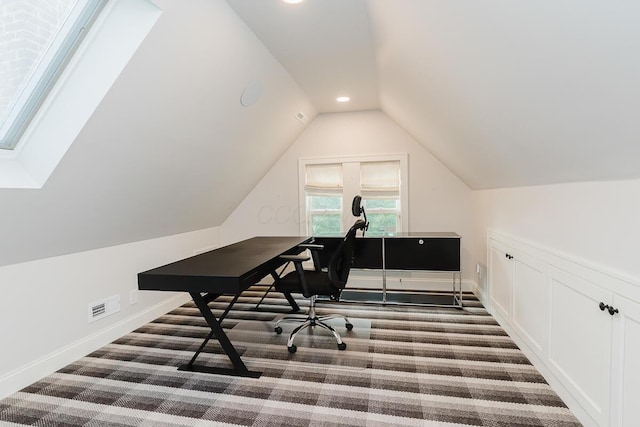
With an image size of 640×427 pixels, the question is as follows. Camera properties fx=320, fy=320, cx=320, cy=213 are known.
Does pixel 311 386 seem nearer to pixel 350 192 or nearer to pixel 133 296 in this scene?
pixel 133 296

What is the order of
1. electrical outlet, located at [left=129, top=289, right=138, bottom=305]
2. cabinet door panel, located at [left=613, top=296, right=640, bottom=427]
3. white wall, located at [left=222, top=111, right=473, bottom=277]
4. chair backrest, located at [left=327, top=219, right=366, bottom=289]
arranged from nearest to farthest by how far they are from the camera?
cabinet door panel, located at [left=613, top=296, right=640, bottom=427], chair backrest, located at [left=327, top=219, right=366, bottom=289], electrical outlet, located at [left=129, top=289, right=138, bottom=305], white wall, located at [left=222, top=111, right=473, bottom=277]

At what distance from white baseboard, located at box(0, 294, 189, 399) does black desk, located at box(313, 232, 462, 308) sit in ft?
6.28

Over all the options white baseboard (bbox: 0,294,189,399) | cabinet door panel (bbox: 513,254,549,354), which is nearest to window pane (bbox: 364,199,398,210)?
cabinet door panel (bbox: 513,254,549,354)

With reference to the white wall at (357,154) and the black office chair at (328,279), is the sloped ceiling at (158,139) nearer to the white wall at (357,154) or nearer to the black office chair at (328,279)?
the white wall at (357,154)

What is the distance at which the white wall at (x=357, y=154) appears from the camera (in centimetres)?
414

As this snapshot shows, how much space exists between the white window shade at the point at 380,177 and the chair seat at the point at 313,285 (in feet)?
6.03

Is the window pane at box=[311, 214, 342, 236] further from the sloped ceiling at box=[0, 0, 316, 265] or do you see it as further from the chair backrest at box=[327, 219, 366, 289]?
the chair backrest at box=[327, 219, 366, 289]

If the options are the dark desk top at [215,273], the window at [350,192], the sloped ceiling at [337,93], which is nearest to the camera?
the sloped ceiling at [337,93]

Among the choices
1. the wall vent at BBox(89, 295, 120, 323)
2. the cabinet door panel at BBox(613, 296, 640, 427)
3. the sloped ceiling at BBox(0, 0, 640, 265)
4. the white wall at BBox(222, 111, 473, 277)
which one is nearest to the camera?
the sloped ceiling at BBox(0, 0, 640, 265)

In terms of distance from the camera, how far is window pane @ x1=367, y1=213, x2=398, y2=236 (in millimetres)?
4344

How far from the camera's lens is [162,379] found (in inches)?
87.0

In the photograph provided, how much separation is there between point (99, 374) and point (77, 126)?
5.67 ft

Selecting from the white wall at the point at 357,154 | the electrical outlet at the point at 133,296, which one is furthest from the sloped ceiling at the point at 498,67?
the electrical outlet at the point at 133,296

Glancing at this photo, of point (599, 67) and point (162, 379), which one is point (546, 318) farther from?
point (162, 379)
